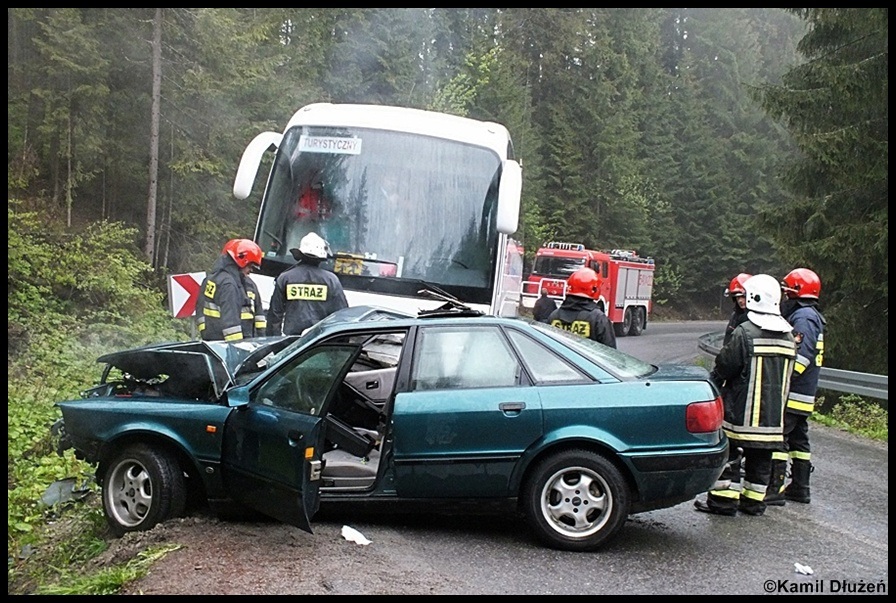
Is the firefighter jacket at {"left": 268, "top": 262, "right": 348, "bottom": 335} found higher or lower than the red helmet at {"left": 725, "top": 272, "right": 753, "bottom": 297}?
lower

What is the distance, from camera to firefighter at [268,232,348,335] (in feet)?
26.7

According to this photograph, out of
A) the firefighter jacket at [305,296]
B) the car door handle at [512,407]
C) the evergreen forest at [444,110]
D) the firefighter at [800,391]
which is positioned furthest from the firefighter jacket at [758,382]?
the evergreen forest at [444,110]

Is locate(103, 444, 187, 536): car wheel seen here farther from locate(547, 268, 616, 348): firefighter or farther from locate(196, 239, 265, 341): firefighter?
locate(547, 268, 616, 348): firefighter

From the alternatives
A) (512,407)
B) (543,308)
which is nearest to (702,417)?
(512,407)

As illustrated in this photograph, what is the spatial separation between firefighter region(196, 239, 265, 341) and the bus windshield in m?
1.04

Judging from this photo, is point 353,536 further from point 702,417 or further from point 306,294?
point 306,294

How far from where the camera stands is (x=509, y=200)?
8922 mm

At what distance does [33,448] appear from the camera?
8656 millimetres

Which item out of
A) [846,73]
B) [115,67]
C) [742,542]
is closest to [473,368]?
[742,542]

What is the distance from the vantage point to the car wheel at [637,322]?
29062 mm

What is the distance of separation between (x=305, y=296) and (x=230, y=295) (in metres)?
0.70

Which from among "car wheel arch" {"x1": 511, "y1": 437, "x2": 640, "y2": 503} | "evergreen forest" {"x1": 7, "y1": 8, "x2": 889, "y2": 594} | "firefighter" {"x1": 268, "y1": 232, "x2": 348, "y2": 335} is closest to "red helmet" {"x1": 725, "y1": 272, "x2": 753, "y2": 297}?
"car wheel arch" {"x1": 511, "y1": 437, "x2": 640, "y2": 503}

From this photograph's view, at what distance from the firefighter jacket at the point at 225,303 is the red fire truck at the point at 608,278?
59.8ft

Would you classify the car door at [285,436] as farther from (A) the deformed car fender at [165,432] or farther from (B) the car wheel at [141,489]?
(B) the car wheel at [141,489]
